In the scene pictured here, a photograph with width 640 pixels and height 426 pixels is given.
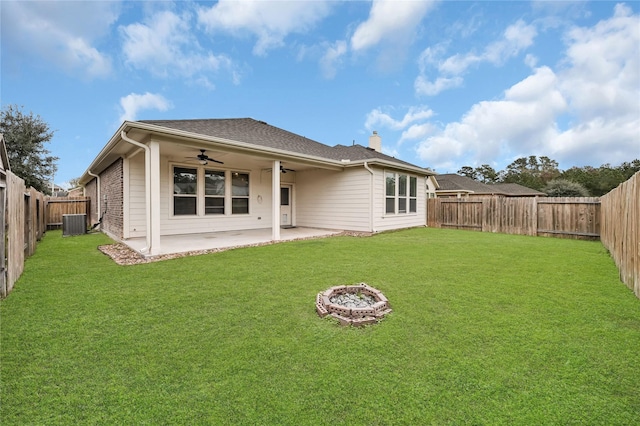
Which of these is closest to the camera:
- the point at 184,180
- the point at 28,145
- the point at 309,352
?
the point at 309,352

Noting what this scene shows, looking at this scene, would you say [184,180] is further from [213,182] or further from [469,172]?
[469,172]

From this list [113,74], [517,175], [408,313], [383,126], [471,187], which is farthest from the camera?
[517,175]

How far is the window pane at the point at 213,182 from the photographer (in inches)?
391

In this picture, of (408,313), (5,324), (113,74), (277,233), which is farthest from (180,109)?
(408,313)

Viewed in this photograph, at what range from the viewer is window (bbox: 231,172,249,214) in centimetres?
1066

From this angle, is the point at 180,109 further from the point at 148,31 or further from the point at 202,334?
the point at 202,334

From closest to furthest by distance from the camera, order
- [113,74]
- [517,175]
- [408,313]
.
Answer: [408,313] → [113,74] → [517,175]

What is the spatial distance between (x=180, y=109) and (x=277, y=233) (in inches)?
590

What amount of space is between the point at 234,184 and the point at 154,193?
451 cm

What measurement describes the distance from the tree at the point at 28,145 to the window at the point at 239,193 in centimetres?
1620

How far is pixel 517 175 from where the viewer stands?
153 ft

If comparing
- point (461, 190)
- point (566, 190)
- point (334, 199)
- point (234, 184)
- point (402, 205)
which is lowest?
point (402, 205)

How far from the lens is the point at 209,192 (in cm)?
1002

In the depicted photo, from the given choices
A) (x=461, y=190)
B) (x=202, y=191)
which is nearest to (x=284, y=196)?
(x=202, y=191)
